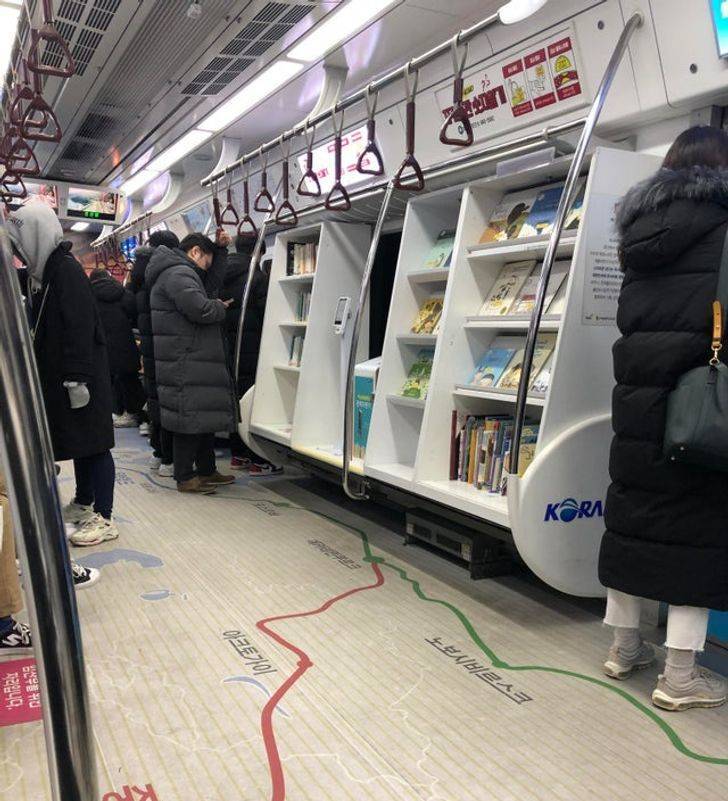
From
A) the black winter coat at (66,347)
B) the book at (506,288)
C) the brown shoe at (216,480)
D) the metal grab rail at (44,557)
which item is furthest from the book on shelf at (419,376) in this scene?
the metal grab rail at (44,557)

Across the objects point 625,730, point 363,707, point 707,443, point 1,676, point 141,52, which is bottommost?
point 625,730

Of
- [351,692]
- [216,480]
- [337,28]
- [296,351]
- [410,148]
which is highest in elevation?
[337,28]

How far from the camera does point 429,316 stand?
424cm

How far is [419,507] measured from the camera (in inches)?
153

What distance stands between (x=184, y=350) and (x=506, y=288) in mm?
2412

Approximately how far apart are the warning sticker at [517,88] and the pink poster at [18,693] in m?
3.32

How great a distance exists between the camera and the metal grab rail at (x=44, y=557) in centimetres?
66

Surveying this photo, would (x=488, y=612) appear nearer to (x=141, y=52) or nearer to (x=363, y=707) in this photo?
(x=363, y=707)

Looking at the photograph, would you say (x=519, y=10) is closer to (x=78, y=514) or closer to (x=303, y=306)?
(x=303, y=306)

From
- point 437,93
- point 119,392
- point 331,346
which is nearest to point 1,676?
point 331,346

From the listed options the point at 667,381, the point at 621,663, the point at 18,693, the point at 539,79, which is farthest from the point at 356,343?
the point at 18,693

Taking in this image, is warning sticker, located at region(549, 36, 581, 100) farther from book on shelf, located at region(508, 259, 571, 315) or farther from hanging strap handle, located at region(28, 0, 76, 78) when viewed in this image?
hanging strap handle, located at region(28, 0, 76, 78)

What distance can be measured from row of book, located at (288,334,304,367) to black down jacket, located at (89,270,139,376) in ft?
7.42

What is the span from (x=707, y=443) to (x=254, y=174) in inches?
218
